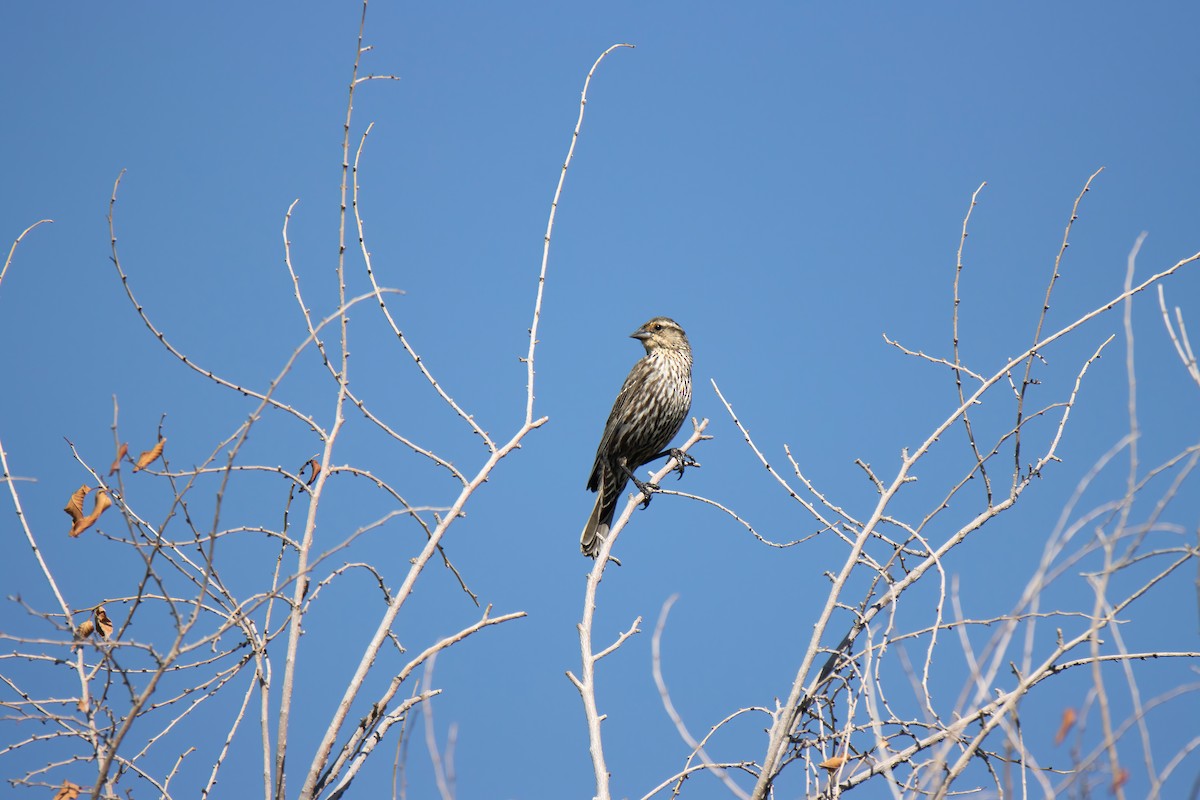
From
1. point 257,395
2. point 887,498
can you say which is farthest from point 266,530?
point 887,498

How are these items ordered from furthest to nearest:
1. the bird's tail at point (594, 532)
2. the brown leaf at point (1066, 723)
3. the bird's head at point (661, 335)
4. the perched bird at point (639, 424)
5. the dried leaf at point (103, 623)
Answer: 1. the bird's head at point (661, 335)
2. the perched bird at point (639, 424)
3. the bird's tail at point (594, 532)
4. the dried leaf at point (103, 623)
5. the brown leaf at point (1066, 723)

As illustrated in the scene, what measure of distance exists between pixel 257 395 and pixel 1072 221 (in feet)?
10.5

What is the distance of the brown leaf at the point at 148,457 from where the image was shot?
3598mm

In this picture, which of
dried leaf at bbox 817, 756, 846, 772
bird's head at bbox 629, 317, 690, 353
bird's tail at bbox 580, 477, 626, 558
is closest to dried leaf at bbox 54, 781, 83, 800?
dried leaf at bbox 817, 756, 846, 772

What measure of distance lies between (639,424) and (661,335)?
0.94m

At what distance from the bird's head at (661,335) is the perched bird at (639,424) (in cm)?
13

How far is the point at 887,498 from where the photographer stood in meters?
4.37

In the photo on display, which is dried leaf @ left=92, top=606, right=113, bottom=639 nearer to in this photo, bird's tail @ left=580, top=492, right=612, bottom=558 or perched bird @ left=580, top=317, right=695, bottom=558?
bird's tail @ left=580, top=492, right=612, bottom=558

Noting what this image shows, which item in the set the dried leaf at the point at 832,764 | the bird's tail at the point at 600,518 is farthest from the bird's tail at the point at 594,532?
the dried leaf at the point at 832,764

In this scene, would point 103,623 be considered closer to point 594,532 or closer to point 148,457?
point 148,457

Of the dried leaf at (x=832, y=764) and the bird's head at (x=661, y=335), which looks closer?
the dried leaf at (x=832, y=764)

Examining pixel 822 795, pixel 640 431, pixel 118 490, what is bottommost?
pixel 822 795

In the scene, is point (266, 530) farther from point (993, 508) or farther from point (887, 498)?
point (993, 508)

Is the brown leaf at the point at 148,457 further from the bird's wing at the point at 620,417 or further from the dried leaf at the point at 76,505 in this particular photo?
the bird's wing at the point at 620,417
